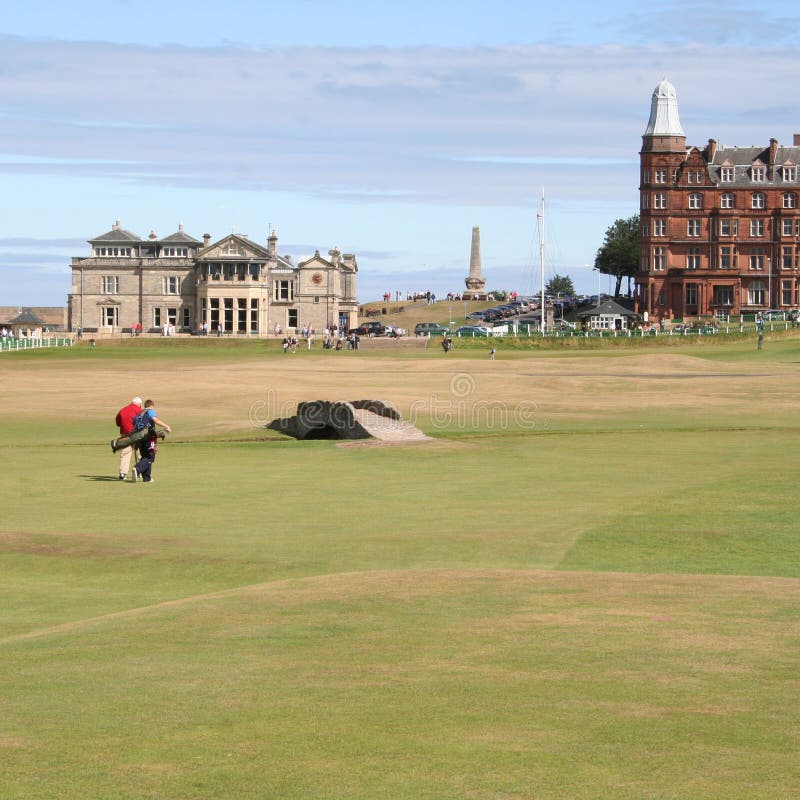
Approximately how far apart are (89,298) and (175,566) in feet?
477

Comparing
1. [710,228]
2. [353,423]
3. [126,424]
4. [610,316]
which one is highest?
[710,228]

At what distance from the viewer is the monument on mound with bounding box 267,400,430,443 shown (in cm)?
4744

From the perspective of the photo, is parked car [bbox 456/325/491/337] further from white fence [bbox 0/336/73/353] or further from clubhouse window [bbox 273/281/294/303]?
white fence [bbox 0/336/73/353]

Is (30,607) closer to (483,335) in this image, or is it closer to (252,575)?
(252,575)

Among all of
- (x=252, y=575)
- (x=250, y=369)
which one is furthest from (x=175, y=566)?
(x=250, y=369)

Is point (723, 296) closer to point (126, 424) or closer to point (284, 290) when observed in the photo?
point (284, 290)

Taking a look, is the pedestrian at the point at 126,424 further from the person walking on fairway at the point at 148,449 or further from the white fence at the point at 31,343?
the white fence at the point at 31,343

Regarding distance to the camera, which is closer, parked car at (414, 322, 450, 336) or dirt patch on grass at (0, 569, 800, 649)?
dirt patch on grass at (0, 569, 800, 649)

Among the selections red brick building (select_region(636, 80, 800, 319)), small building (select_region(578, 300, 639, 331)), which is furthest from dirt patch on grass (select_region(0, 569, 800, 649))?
red brick building (select_region(636, 80, 800, 319))

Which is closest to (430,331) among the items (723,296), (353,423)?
(723,296)

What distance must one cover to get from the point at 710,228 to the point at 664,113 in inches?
545

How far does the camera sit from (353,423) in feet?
157

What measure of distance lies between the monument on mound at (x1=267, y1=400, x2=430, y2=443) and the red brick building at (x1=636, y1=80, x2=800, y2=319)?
4580 inches

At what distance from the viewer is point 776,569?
2345 centimetres
